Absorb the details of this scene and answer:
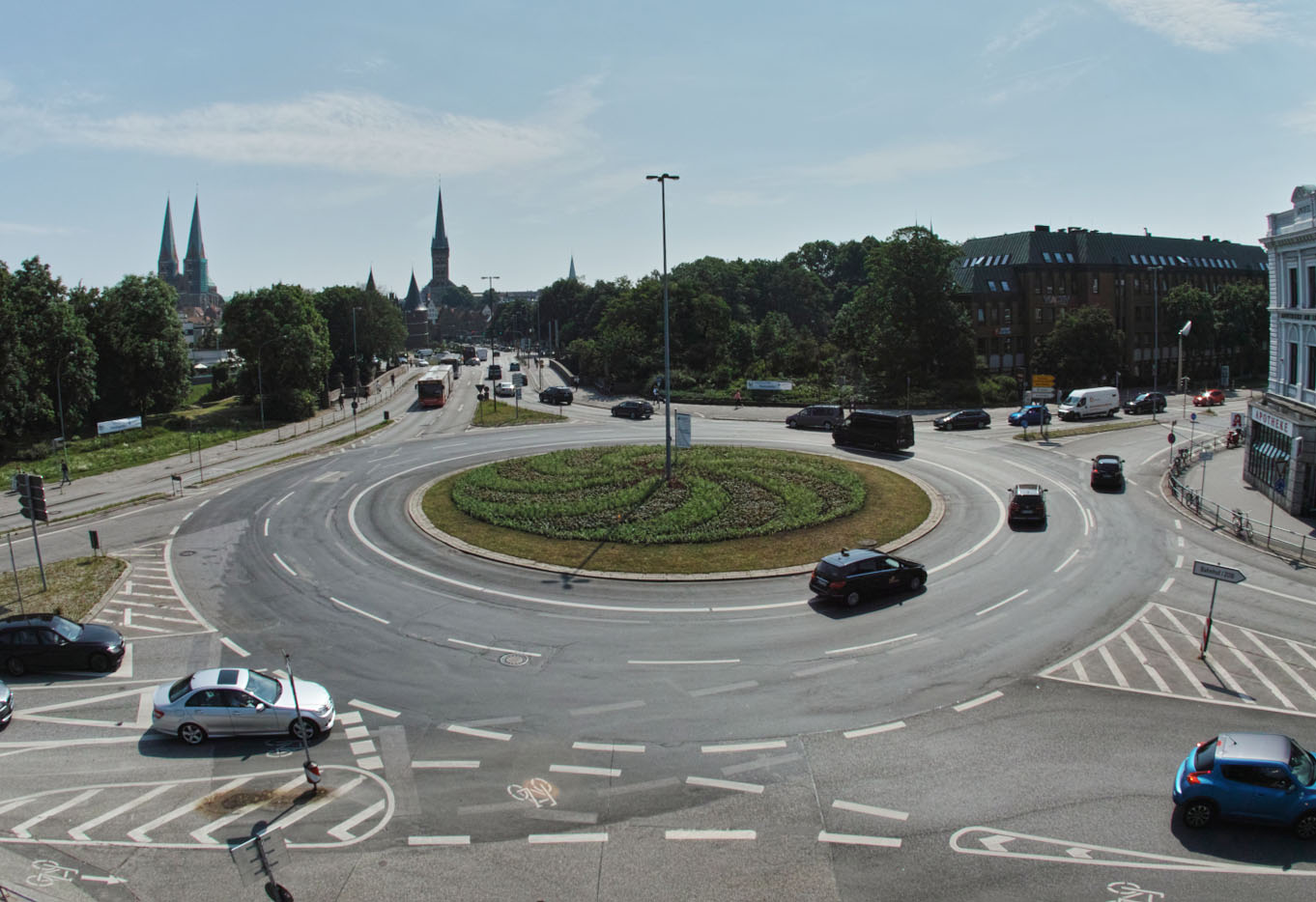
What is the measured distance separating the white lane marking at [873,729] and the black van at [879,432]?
110 ft

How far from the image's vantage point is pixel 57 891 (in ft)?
44.2

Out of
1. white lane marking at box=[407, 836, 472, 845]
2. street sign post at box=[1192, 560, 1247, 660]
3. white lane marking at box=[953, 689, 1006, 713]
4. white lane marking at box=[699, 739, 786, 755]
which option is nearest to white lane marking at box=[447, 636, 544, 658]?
white lane marking at box=[699, 739, 786, 755]

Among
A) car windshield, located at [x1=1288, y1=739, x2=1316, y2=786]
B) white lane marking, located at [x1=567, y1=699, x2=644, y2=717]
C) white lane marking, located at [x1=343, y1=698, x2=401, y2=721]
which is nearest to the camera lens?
car windshield, located at [x1=1288, y1=739, x2=1316, y2=786]

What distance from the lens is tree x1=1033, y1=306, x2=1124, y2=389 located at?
269 feet

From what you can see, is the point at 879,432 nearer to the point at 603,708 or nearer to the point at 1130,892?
the point at 603,708

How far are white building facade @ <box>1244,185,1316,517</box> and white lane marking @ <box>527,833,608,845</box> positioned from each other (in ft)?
118

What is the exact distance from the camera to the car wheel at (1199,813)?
14.4m

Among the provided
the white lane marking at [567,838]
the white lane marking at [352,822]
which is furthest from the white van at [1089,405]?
the white lane marking at [352,822]

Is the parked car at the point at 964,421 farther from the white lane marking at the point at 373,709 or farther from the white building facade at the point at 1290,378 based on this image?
the white lane marking at the point at 373,709

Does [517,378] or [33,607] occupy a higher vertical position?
[517,378]

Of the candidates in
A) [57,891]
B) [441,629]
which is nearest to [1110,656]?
[441,629]

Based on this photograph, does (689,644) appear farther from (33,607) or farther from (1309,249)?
(1309,249)

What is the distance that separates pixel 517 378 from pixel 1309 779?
67.9 metres

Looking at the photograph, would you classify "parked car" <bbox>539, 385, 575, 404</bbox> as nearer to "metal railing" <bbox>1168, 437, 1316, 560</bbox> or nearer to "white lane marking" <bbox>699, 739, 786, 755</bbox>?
"metal railing" <bbox>1168, 437, 1316, 560</bbox>
